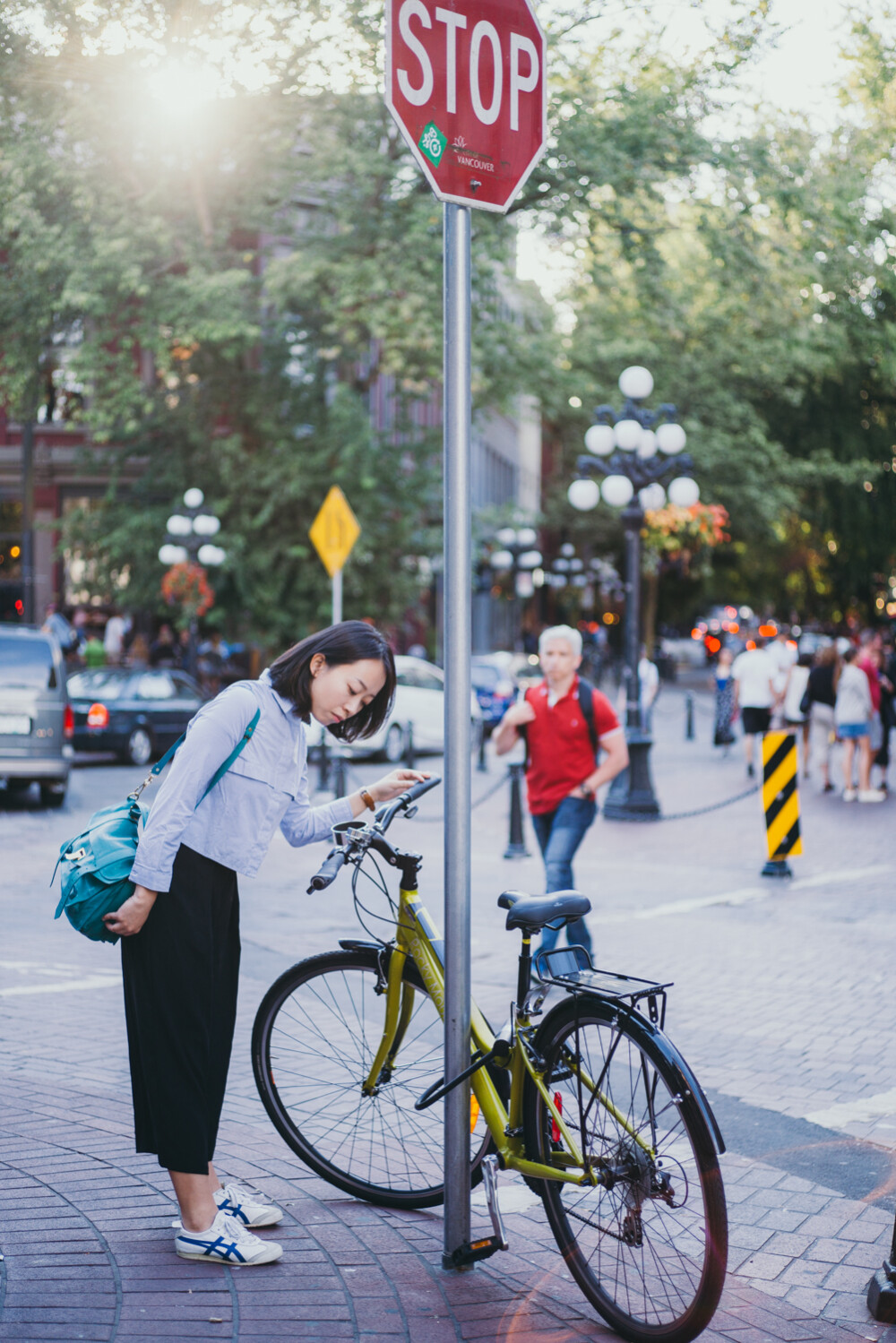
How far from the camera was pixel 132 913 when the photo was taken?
3.66 m

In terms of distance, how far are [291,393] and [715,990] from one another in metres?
20.8

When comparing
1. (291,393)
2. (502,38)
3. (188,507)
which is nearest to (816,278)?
(291,393)

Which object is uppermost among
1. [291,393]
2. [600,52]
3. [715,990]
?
[600,52]

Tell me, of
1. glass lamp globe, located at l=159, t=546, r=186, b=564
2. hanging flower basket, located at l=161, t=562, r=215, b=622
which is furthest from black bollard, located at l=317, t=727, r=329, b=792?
glass lamp globe, located at l=159, t=546, r=186, b=564

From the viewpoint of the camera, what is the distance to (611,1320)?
138 inches

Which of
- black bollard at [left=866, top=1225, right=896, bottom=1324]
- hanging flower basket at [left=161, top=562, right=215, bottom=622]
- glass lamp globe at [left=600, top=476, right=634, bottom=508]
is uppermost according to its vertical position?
glass lamp globe at [left=600, top=476, right=634, bottom=508]

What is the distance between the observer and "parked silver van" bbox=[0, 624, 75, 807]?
14.9m

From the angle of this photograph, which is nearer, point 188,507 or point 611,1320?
point 611,1320

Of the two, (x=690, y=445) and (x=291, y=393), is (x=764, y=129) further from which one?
(x=690, y=445)

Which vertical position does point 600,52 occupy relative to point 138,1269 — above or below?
above

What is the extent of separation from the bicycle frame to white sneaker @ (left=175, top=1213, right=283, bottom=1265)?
25.0 inches

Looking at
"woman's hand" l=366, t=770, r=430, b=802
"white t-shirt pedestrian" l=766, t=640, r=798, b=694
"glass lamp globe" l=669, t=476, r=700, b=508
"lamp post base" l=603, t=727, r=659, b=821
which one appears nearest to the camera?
"woman's hand" l=366, t=770, r=430, b=802

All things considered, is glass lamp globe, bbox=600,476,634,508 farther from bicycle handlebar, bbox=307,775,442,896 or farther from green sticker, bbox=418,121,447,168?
green sticker, bbox=418,121,447,168

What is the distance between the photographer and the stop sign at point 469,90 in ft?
11.6
